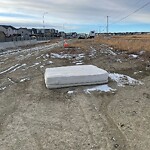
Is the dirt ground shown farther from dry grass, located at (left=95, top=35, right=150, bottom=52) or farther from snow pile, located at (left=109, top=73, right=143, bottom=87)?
dry grass, located at (left=95, top=35, right=150, bottom=52)

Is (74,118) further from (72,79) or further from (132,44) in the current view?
(132,44)

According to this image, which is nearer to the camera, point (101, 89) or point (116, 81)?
point (101, 89)

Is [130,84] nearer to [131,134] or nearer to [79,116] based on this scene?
[79,116]

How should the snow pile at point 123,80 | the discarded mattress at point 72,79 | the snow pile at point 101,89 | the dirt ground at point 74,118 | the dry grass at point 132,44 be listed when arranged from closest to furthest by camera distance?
the dirt ground at point 74,118 < the snow pile at point 101,89 < the discarded mattress at point 72,79 < the snow pile at point 123,80 < the dry grass at point 132,44

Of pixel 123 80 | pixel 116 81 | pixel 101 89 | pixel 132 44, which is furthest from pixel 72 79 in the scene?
pixel 132 44

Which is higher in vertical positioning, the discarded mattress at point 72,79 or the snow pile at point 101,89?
the discarded mattress at point 72,79

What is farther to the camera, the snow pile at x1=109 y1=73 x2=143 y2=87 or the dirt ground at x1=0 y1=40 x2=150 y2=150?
the snow pile at x1=109 y1=73 x2=143 y2=87

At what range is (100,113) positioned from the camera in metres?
7.68

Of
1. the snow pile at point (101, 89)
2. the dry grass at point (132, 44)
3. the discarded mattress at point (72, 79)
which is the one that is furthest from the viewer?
the dry grass at point (132, 44)

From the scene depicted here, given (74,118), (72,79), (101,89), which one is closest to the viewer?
(74,118)

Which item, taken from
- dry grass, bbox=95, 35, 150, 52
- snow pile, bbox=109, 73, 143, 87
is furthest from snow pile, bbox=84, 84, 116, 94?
dry grass, bbox=95, 35, 150, 52

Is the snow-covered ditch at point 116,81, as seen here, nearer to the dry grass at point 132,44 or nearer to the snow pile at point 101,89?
the snow pile at point 101,89

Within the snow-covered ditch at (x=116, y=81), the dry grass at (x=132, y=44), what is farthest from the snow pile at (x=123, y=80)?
the dry grass at (x=132, y=44)

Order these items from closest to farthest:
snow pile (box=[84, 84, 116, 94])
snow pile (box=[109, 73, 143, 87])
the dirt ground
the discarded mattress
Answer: the dirt ground, snow pile (box=[84, 84, 116, 94]), the discarded mattress, snow pile (box=[109, 73, 143, 87])
